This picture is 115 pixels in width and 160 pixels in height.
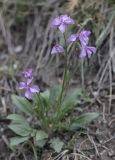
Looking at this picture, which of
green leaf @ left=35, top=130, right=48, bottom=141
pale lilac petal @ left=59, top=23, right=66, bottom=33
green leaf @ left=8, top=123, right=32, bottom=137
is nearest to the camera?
pale lilac petal @ left=59, top=23, right=66, bottom=33

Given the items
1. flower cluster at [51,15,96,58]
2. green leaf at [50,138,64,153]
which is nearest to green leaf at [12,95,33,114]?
green leaf at [50,138,64,153]

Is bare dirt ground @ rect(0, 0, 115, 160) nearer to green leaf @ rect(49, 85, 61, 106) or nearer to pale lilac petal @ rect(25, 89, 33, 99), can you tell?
green leaf @ rect(49, 85, 61, 106)

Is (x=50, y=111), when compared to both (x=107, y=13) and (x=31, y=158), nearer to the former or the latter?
(x=31, y=158)

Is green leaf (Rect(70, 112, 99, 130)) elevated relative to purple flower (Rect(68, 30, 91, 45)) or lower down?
lower down

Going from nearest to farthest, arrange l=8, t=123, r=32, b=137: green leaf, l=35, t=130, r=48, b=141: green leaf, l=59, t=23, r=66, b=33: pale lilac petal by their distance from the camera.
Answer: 1. l=59, t=23, r=66, b=33: pale lilac petal
2. l=35, t=130, r=48, b=141: green leaf
3. l=8, t=123, r=32, b=137: green leaf

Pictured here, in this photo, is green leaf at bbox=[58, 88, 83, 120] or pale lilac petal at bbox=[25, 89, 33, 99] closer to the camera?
pale lilac petal at bbox=[25, 89, 33, 99]

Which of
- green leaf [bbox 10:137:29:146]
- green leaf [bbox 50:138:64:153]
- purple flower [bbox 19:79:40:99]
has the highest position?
purple flower [bbox 19:79:40:99]
